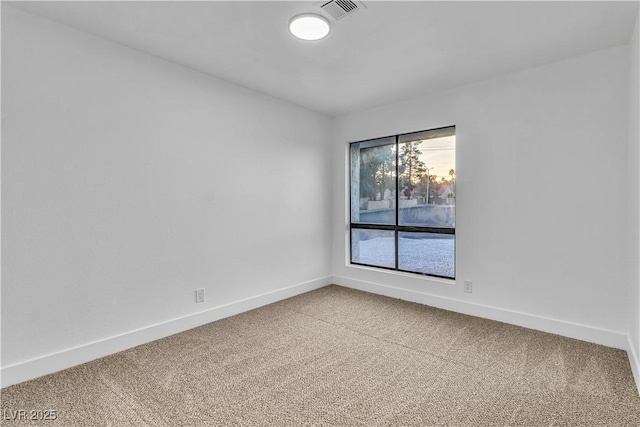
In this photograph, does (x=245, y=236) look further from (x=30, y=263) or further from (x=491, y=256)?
(x=491, y=256)

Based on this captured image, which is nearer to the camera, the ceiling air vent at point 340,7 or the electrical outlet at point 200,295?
the ceiling air vent at point 340,7

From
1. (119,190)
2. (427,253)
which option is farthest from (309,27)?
(427,253)

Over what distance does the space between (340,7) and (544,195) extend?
2.38m

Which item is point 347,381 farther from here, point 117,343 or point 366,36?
point 366,36

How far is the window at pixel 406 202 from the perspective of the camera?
12.2 ft

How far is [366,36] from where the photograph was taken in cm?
246

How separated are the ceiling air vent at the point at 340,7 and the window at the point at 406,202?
201cm

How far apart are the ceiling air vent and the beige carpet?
2.42m

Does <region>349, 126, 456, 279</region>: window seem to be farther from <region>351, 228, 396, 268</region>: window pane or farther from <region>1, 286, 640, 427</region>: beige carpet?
<region>1, 286, 640, 427</region>: beige carpet

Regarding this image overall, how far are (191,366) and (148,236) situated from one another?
113 cm

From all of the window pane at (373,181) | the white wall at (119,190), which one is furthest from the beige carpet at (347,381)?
the window pane at (373,181)

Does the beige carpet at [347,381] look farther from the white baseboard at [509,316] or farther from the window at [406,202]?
the window at [406,202]

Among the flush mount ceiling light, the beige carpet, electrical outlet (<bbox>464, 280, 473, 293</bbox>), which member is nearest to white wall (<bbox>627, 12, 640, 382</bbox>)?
the beige carpet

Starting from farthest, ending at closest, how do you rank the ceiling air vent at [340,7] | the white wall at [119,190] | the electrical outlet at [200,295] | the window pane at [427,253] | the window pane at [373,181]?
1. the window pane at [373,181]
2. the window pane at [427,253]
3. the electrical outlet at [200,295]
4. the white wall at [119,190]
5. the ceiling air vent at [340,7]
